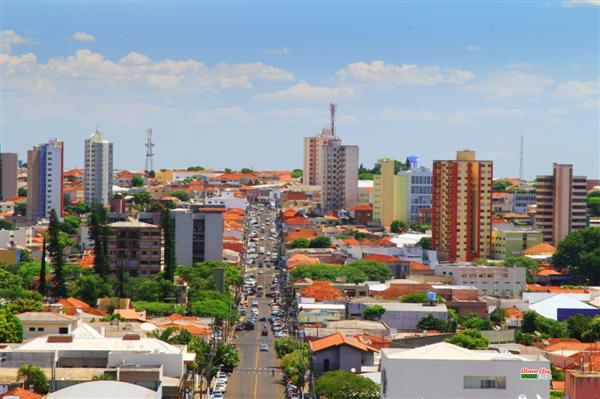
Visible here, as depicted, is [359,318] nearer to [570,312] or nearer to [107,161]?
[570,312]

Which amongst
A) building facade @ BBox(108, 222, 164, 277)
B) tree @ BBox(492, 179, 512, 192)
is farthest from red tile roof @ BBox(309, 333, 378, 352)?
tree @ BBox(492, 179, 512, 192)

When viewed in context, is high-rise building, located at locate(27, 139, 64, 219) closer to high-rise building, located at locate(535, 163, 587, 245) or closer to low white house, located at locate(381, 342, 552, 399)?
high-rise building, located at locate(535, 163, 587, 245)

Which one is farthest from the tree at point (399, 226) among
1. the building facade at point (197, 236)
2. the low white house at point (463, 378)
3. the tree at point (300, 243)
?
the low white house at point (463, 378)

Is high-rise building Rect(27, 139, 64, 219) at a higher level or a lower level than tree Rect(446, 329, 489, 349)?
higher

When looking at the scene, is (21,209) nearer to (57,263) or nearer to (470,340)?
(57,263)

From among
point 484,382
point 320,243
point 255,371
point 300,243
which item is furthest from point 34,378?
point 320,243

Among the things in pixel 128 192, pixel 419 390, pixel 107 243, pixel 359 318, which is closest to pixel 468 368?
pixel 419 390
